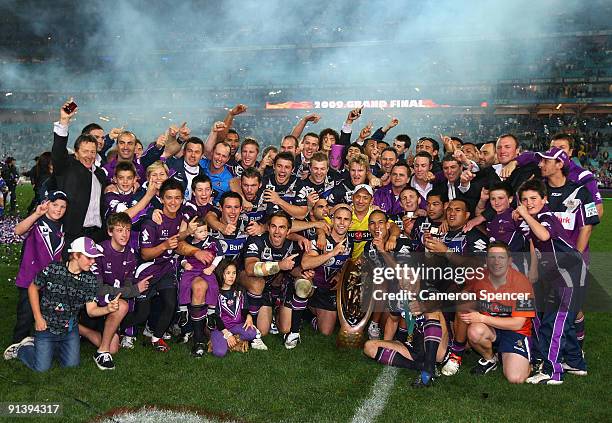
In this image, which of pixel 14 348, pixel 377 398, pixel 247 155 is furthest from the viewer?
pixel 247 155

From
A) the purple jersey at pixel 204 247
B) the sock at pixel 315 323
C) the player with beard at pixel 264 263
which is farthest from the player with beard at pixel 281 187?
the sock at pixel 315 323

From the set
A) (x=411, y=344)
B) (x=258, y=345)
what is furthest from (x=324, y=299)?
(x=411, y=344)

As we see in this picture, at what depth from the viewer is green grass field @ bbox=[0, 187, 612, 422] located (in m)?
3.93

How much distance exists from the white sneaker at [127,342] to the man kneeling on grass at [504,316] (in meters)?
2.84

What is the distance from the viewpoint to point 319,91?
38406 millimetres

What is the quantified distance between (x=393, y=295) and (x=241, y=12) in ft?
130

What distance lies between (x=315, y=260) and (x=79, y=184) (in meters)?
2.19

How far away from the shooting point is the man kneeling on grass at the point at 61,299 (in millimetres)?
4523

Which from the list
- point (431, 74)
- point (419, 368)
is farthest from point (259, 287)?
point (431, 74)

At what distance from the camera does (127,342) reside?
5.27 meters

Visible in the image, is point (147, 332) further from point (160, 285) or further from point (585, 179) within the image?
point (585, 179)

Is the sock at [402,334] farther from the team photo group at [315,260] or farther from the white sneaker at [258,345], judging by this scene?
the white sneaker at [258,345]

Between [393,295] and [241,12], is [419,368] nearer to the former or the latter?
[393,295]

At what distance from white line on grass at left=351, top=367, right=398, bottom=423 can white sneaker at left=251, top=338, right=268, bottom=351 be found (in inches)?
44.0
